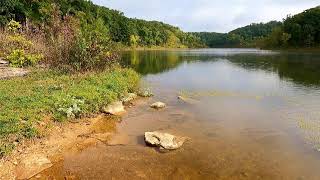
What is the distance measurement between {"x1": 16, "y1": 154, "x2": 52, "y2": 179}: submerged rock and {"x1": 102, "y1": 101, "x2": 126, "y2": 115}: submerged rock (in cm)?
426

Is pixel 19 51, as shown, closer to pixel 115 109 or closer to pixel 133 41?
pixel 115 109

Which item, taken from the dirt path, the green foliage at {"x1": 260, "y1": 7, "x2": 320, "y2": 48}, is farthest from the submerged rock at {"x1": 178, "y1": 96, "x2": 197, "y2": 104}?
the green foliage at {"x1": 260, "y1": 7, "x2": 320, "y2": 48}

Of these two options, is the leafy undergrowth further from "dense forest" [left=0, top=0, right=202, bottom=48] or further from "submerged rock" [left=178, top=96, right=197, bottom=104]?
"dense forest" [left=0, top=0, right=202, bottom=48]

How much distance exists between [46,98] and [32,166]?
3.62 meters

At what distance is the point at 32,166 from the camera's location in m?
7.31

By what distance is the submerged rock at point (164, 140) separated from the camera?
8.76 metres

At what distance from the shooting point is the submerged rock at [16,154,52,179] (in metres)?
6.99

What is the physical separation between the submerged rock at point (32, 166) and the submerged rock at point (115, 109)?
4.26 metres

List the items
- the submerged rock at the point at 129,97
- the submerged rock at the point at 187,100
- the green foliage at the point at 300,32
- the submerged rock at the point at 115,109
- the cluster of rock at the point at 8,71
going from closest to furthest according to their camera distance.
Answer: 1. the submerged rock at the point at 115,109
2. the submerged rock at the point at 129,97
3. the submerged rock at the point at 187,100
4. the cluster of rock at the point at 8,71
5. the green foliage at the point at 300,32

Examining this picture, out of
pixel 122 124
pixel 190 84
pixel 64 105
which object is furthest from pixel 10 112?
pixel 190 84

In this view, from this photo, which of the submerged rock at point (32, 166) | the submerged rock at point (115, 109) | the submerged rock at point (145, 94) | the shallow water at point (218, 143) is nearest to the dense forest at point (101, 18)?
the submerged rock at point (145, 94)

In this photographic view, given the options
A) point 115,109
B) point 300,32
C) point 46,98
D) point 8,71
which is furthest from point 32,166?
point 300,32

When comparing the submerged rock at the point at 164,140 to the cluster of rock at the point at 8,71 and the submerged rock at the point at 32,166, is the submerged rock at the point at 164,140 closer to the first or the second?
the submerged rock at the point at 32,166

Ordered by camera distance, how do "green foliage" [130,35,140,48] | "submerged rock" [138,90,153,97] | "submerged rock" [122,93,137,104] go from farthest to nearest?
1. "green foliage" [130,35,140,48]
2. "submerged rock" [138,90,153,97]
3. "submerged rock" [122,93,137,104]
